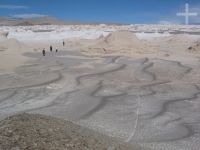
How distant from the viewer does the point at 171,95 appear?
8.64 meters

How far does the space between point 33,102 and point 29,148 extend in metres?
4.28

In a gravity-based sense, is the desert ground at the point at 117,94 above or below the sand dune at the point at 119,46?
below

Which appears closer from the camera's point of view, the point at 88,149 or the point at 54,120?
the point at 88,149

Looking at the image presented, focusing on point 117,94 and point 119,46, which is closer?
point 117,94

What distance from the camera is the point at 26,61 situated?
44.8ft

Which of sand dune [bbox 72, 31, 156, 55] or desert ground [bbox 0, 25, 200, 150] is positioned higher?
sand dune [bbox 72, 31, 156, 55]

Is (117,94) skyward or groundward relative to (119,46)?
groundward

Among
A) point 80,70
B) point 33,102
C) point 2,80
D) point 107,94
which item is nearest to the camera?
point 33,102

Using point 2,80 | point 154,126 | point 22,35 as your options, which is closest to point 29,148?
point 154,126

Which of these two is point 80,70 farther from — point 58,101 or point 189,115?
point 189,115

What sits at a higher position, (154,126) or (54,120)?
(54,120)

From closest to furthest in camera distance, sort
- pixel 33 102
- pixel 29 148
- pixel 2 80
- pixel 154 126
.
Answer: pixel 29 148 < pixel 154 126 < pixel 33 102 < pixel 2 80

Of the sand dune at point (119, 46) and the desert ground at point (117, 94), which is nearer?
the desert ground at point (117, 94)

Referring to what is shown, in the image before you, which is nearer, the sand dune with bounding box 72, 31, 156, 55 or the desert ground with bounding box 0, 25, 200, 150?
the desert ground with bounding box 0, 25, 200, 150
